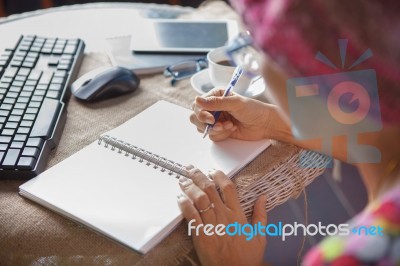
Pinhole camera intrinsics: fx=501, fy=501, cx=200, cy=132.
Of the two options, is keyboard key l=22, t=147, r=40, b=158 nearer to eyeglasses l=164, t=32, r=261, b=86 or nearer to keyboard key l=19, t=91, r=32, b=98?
keyboard key l=19, t=91, r=32, b=98

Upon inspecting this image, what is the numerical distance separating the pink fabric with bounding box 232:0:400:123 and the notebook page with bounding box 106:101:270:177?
0.96 feet

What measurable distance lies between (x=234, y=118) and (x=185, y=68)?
0.23m

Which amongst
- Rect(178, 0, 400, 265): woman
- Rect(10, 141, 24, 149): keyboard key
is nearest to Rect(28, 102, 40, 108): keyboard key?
Rect(10, 141, 24, 149): keyboard key

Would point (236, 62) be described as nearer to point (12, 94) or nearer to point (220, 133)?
point (220, 133)

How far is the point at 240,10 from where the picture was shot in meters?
0.47

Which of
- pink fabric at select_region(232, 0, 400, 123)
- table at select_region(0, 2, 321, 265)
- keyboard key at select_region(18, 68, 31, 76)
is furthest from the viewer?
keyboard key at select_region(18, 68, 31, 76)

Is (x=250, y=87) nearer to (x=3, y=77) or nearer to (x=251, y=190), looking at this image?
(x=251, y=190)

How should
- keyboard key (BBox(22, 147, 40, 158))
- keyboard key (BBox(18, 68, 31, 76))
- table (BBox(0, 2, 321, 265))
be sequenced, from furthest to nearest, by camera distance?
keyboard key (BBox(18, 68, 31, 76)), keyboard key (BBox(22, 147, 40, 158)), table (BBox(0, 2, 321, 265))

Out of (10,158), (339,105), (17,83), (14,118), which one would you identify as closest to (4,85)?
(17,83)

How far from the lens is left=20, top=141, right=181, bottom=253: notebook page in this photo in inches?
23.5

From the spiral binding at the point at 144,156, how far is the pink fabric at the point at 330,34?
290 millimetres

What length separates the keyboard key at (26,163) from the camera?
2.24ft

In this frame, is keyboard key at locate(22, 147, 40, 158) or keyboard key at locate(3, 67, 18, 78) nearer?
keyboard key at locate(22, 147, 40, 158)

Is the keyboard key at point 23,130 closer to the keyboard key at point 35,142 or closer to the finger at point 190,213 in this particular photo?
the keyboard key at point 35,142
